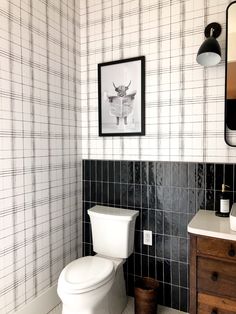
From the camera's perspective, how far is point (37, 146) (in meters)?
1.83

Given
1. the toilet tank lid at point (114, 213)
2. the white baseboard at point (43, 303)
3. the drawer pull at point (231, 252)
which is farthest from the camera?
the toilet tank lid at point (114, 213)

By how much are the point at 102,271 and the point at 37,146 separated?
96 cm

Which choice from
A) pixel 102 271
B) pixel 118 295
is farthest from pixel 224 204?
pixel 118 295

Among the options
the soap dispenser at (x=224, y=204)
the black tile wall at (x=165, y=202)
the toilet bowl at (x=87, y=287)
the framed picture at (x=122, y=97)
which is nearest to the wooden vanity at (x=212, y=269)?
the soap dispenser at (x=224, y=204)

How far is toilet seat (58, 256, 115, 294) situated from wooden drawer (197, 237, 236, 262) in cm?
60

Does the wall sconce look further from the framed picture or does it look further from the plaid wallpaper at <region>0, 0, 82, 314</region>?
the plaid wallpaper at <region>0, 0, 82, 314</region>

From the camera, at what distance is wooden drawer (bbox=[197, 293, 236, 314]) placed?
1.39 meters

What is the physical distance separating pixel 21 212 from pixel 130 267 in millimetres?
1019

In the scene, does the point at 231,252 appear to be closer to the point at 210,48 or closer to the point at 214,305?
the point at 214,305

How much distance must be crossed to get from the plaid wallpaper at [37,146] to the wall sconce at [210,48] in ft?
3.56

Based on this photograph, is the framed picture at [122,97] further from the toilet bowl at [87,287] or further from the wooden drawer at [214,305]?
the wooden drawer at [214,305]

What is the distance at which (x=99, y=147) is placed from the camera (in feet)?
7.34

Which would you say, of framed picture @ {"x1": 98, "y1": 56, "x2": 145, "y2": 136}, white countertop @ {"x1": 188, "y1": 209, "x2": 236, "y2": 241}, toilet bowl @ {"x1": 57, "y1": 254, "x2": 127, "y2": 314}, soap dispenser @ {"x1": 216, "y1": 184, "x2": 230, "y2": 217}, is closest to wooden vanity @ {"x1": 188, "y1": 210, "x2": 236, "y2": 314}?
white countertop @ {"x1": 188, "y1": 209, "x2": 236, "y2": 241}

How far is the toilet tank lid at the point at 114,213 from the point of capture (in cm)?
190
